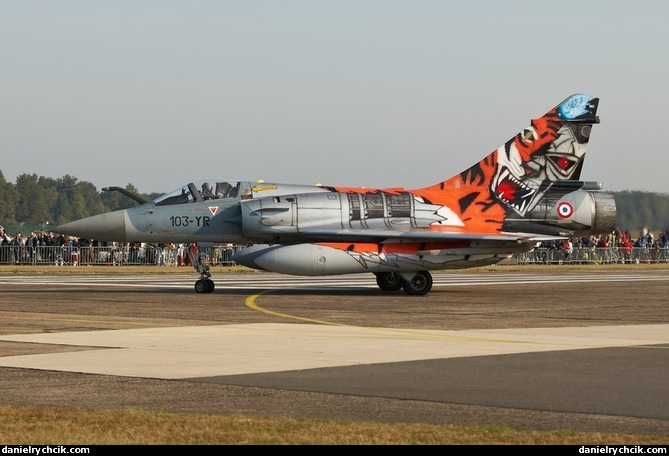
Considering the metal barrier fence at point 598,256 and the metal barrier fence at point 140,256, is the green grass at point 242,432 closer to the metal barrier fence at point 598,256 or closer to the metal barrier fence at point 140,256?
the metal barrier fence at point 140,256

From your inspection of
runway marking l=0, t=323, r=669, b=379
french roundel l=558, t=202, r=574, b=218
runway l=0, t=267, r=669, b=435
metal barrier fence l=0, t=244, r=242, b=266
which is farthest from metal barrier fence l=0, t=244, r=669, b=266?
runway marking l=0, t=323, r=669, b=379

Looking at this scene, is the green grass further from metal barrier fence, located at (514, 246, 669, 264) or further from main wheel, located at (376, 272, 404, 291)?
metal barrier fence, located at (514, 246, 669, 264)

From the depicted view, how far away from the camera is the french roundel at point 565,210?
103 feet

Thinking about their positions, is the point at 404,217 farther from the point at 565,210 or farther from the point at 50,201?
the point at 50,201

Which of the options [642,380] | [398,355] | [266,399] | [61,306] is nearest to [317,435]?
[266,399]

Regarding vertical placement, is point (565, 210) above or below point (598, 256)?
above

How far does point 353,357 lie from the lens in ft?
48.4

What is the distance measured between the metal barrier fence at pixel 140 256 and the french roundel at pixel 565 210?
70.6 feet

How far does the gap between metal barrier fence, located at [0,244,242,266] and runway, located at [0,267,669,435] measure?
24.6 m

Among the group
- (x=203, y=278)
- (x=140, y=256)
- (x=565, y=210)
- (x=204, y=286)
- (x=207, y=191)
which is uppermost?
(x=207, y=191)

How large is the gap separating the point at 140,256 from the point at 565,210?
2785 cm

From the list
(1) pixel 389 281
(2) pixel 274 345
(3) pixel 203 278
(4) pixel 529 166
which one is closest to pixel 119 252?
(3) pixel 203 278

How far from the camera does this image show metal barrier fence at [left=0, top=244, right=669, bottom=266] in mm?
52406

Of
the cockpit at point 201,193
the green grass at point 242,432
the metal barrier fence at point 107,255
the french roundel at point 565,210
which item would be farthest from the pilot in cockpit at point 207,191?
the metal barrier fence at point 107,255
